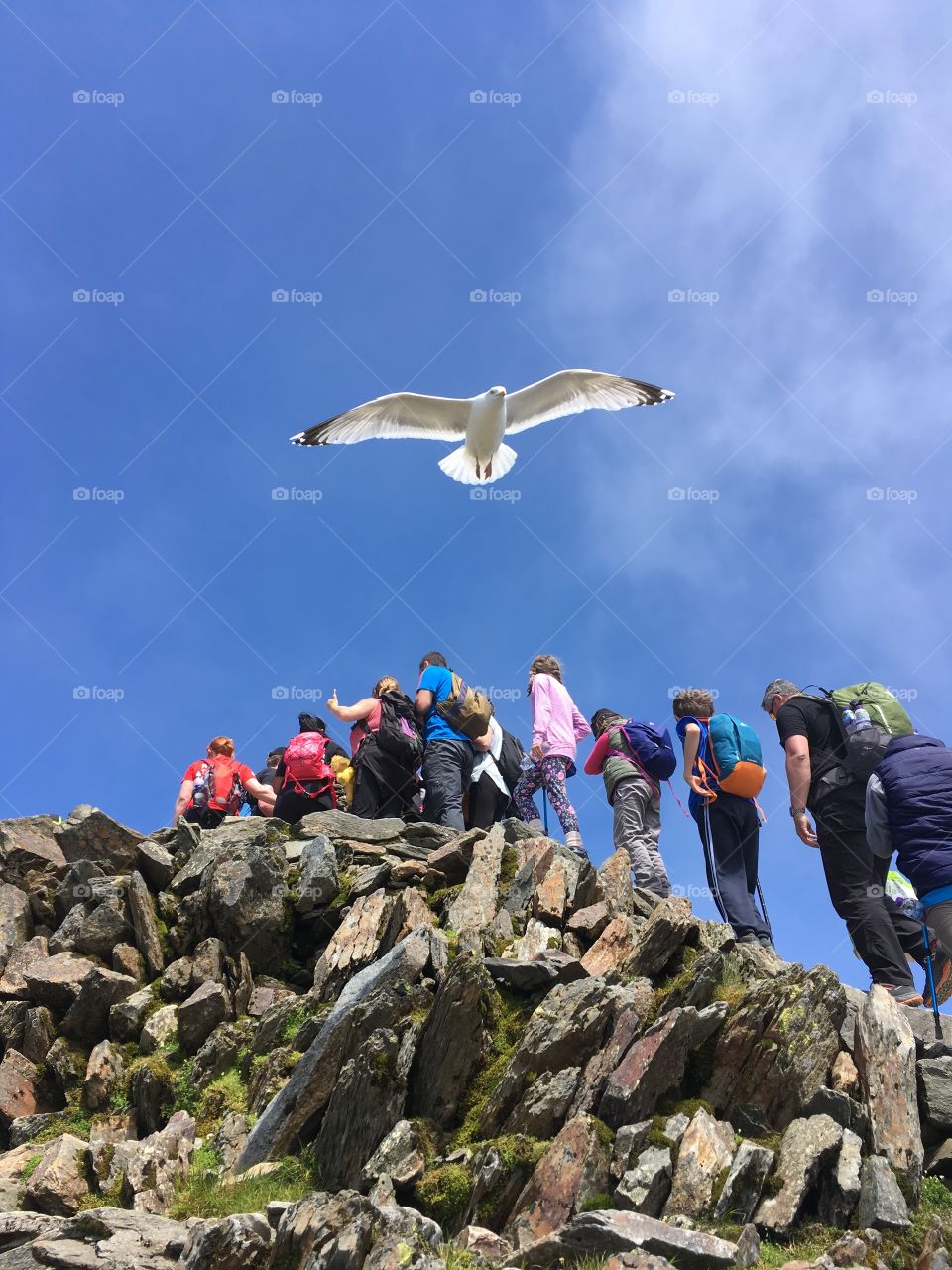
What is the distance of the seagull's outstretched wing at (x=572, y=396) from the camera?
2191 centimetres

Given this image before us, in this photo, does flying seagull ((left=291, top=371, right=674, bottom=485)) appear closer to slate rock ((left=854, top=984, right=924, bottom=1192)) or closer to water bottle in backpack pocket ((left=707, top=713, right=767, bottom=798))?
water bottle in backpack pocket ((left=707, top=713, right=767, bottom=798))

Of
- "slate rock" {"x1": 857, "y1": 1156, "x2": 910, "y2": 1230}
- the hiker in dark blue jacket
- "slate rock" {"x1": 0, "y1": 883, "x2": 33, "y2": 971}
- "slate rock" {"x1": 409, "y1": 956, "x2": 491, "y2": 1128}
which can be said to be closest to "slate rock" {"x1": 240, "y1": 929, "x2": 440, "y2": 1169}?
"slate rock" {"x1": 409, "y1": 956, "x2": 491, "y2": 1128}

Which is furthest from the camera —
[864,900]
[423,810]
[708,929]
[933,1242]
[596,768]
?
[423,810]

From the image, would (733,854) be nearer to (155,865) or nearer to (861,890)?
(861,890)

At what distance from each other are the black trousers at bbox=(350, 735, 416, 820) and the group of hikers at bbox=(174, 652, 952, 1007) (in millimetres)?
21

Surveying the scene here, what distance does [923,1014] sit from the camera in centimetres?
870

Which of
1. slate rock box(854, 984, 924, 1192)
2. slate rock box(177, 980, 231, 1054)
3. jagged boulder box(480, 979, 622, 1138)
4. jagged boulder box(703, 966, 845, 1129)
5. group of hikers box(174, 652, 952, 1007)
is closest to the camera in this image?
slate rock box(854, 984, 924, 1192)

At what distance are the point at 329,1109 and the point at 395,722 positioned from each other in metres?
7.38

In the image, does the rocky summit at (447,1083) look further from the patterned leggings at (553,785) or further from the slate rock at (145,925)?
the patterned leggings at (553,785)

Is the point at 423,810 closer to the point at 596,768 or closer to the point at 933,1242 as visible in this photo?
the point at 596,768

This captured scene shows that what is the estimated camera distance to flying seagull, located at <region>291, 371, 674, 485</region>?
852 inches

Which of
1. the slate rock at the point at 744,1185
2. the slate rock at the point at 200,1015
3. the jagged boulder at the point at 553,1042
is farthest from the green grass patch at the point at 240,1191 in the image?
the slate rock at the point at 744,1185

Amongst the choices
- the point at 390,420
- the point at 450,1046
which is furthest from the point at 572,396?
the point at 450,1046

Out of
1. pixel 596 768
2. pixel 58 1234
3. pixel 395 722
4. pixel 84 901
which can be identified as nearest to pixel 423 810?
pixel 395 722
